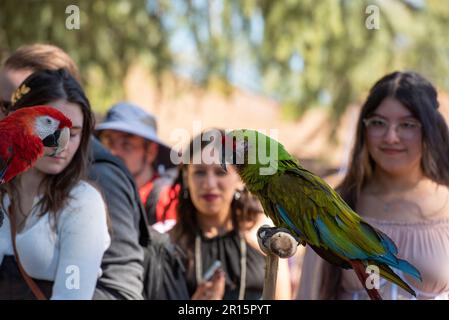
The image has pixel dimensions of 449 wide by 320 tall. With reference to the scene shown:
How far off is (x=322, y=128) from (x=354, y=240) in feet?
26.5

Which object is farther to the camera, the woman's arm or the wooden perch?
the woman's arm

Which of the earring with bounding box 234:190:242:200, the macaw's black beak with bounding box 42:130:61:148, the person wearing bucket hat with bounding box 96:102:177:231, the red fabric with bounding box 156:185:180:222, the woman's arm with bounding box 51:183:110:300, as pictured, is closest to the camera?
the macaw's black beak with bounding box 42:130:61:148

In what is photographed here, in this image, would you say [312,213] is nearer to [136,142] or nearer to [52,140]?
[52,140]

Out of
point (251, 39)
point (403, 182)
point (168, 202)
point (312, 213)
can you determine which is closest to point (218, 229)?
point (168, 202)

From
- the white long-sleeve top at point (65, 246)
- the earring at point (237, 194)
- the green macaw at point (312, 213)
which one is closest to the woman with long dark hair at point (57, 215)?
the white long-sleeve top at point (65, 246)

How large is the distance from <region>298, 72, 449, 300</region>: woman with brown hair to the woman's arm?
1.00 metres

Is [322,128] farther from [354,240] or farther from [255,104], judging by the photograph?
[255,104]

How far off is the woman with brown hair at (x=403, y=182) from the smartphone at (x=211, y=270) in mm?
530

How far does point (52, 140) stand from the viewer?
2.07 metres

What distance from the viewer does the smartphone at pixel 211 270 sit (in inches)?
128

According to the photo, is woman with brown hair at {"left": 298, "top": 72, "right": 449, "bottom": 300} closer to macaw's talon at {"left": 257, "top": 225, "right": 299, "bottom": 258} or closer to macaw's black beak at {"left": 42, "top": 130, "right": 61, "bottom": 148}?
macaw's talon at {"left": 257, "top": 225, "right": 299, "bottom": 258}

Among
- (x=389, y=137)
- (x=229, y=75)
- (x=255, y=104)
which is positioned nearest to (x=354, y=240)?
(x=389, y=137)

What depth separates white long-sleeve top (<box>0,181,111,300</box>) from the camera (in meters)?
2.20

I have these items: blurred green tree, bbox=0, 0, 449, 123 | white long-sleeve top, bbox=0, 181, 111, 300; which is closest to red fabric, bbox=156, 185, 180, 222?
white long-sleeve top, bbox=0, 181, 111, 300
